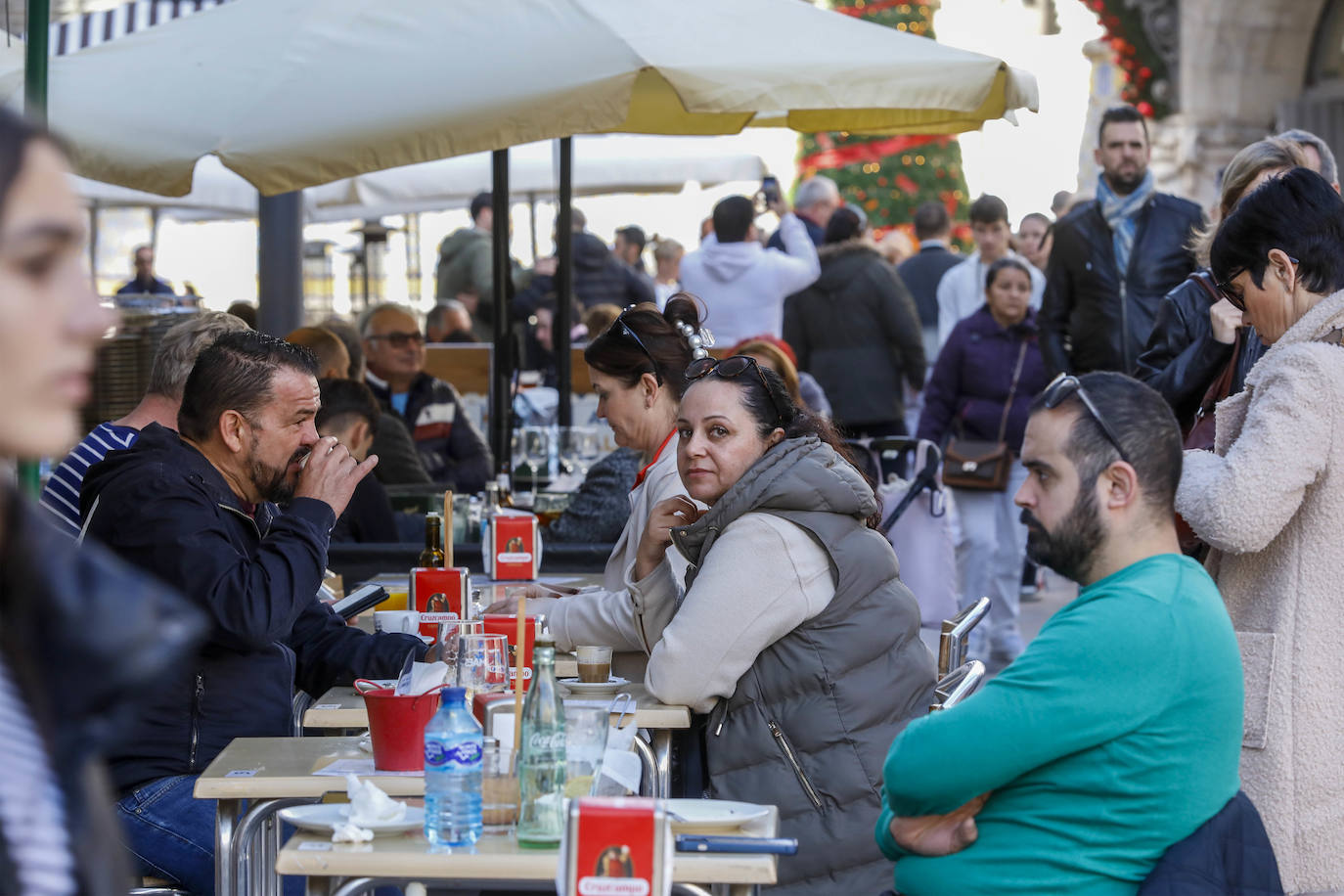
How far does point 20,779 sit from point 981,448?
6831 millimetres

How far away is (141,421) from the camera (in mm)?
4289

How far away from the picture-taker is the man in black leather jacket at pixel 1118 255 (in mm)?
6496

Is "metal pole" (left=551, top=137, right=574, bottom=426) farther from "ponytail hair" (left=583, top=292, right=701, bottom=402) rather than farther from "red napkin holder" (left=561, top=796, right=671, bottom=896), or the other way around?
"red napkin holder" (left=561, top=796, right=671, bottom=896)

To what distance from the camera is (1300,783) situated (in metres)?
3.25

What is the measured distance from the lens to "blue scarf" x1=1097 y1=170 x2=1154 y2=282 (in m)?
6.54

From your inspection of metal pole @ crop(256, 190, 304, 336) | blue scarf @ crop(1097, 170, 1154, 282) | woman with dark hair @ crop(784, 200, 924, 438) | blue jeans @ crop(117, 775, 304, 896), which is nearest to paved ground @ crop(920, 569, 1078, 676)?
woman with dark hair @ crop(784, 200, 924, 438)

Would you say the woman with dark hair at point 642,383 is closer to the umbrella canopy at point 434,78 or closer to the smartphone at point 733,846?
the umbrella canopy at point 434,78

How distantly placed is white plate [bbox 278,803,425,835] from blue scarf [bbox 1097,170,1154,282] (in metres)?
4.69

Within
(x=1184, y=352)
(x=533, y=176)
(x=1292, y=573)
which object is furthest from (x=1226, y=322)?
(x=533, y=176)

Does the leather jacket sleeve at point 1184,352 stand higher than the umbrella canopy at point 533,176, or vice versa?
the umbrella canopy at point 533,176

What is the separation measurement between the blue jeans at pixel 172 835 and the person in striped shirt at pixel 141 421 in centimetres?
92

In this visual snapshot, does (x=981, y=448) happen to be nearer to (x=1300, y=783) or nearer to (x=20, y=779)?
(x=1300, y=783)

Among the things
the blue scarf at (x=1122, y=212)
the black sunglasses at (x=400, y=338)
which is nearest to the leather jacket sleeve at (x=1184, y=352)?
the blue scarf at (x=1122, y=212)

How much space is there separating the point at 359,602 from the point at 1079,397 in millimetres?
2361
